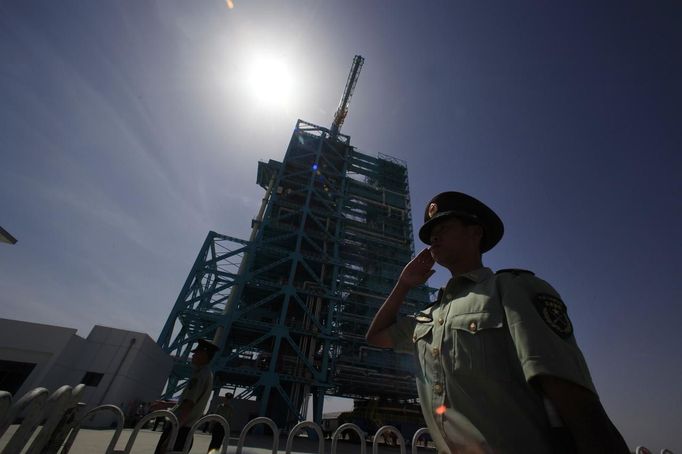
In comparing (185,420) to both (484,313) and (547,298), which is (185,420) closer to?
(484,313)

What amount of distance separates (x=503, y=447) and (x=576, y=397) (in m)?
0.33

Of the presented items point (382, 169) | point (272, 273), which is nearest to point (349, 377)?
point (272, 273)

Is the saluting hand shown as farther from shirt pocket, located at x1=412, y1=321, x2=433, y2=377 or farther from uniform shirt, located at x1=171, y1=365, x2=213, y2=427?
uniform shirt, located at x1=171, y1=365, x2=213, y2=427

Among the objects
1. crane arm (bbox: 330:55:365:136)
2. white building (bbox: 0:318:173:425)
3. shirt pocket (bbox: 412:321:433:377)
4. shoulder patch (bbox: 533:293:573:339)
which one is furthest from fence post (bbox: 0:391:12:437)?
crane arm (bbox: 330:55:365:136)

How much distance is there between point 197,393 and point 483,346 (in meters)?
4.50

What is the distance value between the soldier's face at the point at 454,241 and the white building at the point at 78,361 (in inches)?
593

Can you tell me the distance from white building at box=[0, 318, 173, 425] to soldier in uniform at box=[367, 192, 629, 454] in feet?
49.2

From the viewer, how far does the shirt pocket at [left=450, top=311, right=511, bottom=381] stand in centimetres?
120

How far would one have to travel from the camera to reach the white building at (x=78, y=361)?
418 inches

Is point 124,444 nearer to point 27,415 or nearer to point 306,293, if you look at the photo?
point 27,415

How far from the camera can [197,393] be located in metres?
4.16

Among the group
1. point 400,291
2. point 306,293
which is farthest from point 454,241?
point 306,293

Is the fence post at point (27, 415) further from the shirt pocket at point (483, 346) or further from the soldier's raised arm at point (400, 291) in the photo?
the shirt pocket at point (483, 346)

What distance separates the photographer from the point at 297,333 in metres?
19.5
